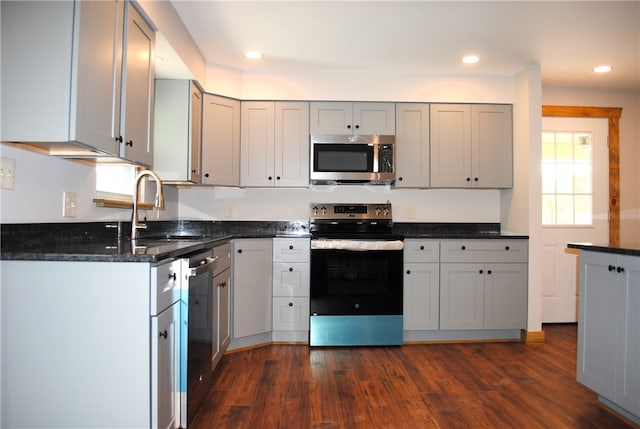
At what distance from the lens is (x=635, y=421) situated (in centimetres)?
207

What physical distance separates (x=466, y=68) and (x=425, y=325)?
2250mm

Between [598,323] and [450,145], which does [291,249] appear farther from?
[598,323]

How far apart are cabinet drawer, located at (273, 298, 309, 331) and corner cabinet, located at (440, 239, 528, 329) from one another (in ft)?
3.75

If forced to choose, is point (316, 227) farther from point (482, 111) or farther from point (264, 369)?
point (482, 111)

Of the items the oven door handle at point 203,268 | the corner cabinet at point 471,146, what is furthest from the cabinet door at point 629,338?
the oven door handle at point 203,268

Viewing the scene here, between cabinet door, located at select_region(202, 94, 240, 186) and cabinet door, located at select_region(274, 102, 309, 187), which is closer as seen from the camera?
cabinet door, located at select_region(202, 94, 240, 186)

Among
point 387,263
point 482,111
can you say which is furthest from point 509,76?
point 387,263

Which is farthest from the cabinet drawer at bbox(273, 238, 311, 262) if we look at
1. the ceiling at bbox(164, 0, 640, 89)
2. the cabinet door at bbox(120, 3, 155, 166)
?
the ceiling at bbox(164, 0, 640, 89)

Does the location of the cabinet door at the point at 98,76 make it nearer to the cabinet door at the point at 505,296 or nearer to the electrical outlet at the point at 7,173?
the electrical outlet at the point at 7,173

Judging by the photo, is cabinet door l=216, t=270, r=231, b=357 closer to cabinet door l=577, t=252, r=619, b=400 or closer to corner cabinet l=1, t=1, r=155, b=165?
corner cabinet l=1, t=1, r=155, b=165

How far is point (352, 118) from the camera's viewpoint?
3.68 metres

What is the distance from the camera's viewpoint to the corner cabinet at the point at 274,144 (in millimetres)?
3617

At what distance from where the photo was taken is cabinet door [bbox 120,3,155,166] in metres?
1.91

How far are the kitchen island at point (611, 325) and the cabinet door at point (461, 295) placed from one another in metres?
1.10
